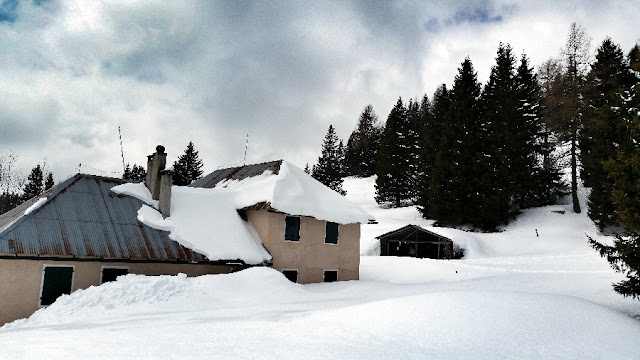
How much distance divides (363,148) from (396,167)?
2702 centimetres

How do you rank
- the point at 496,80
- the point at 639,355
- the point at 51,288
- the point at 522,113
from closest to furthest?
the point at 639,355
the point at 51,288
the point at 522,113
the point at 496,80

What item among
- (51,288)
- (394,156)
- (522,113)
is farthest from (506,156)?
(51,288)

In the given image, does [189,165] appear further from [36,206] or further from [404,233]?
[36,206]

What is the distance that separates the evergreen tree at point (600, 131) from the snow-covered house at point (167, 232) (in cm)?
2228

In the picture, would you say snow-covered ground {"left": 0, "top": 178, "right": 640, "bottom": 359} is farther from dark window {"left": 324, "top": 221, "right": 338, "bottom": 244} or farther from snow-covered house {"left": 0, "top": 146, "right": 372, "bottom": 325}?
dark window {"left": 324, "top": 221, "right": 338, "bottom": 244}

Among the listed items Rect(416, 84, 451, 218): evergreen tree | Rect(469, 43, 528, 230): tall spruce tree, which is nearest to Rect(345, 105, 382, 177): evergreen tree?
Rect(416, 84, 451, 218): evergreen tree

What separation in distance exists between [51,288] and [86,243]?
6.28 feet

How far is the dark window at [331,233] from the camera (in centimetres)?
2272

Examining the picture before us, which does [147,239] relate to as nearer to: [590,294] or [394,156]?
[590,294]

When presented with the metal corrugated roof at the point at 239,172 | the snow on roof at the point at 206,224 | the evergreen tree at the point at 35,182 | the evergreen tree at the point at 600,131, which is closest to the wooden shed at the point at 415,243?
the evergreen tree at the point at 600,131

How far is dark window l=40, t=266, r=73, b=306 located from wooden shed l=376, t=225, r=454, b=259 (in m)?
25.5

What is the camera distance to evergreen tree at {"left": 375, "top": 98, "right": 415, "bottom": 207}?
5603 centimetres

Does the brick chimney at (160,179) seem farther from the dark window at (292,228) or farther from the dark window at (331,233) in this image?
the dark window at (331,233)

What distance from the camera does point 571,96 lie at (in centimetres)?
3791
